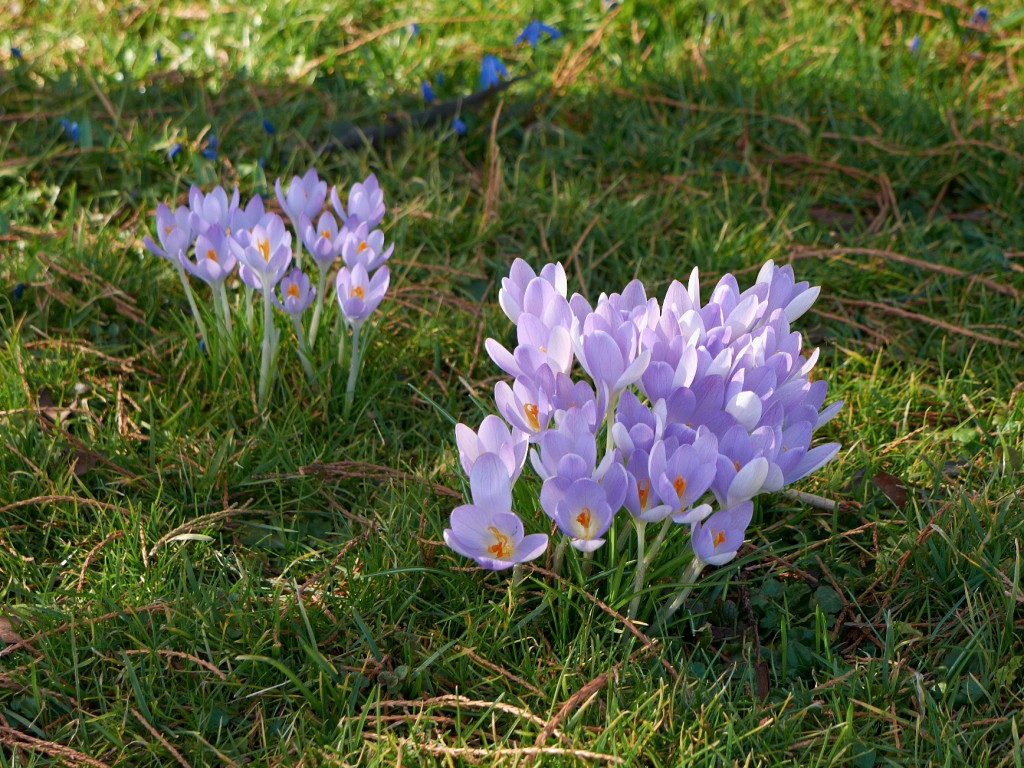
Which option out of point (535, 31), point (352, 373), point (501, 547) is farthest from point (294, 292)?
point (535, 31)

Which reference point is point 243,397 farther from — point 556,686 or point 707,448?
point 707,448

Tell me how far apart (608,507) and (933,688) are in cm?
66

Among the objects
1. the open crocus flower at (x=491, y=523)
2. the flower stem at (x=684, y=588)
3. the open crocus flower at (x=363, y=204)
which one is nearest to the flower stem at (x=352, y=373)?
the open crocus flower at (x=363, y=204)

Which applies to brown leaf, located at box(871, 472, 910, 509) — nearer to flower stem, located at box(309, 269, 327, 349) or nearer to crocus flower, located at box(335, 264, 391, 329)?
crocus flower, located at box(335, 264, 391, 329)

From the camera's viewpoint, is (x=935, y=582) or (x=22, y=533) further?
(x=22, y=533)

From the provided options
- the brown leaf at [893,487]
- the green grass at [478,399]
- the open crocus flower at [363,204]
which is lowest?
the brown leaf at [893,487]

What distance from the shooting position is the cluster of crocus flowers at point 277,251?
204 cm

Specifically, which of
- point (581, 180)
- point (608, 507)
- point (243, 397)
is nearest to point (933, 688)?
point (608, 507)

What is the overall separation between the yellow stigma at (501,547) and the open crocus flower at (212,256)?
2.84 ft

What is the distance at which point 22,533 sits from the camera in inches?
80.5

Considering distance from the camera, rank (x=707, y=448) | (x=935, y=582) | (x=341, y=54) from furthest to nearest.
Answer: (x=341, y=54), (x=935, y=582), (x=707, y=448)

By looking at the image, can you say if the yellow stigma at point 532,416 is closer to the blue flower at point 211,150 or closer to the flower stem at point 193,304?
the flower stem at point 193,304

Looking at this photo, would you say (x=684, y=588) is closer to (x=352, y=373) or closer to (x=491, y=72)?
(x=352, y=373)

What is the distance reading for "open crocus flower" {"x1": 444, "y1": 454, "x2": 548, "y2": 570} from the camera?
154 cm
